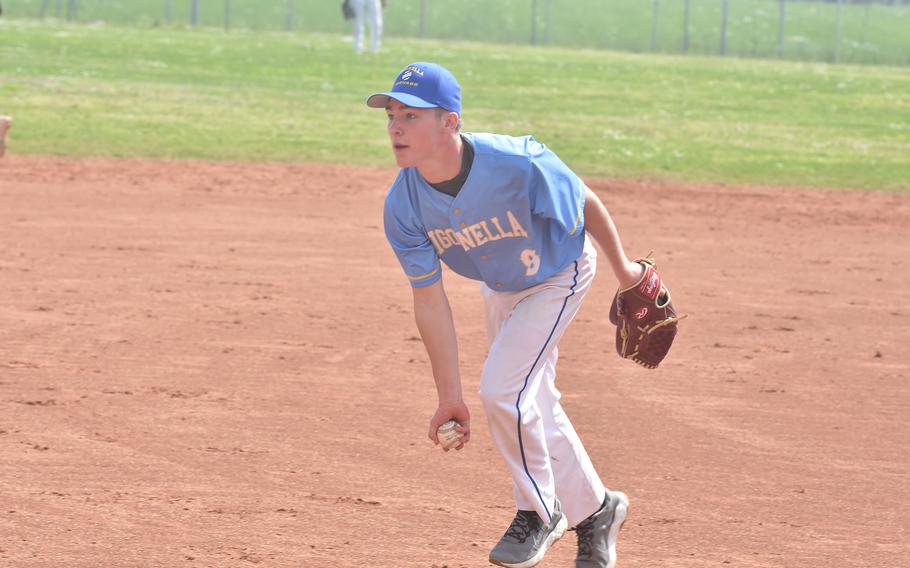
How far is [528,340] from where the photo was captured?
4.62 meters

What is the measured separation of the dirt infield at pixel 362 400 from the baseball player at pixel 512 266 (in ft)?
1.20

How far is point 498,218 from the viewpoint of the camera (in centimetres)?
446

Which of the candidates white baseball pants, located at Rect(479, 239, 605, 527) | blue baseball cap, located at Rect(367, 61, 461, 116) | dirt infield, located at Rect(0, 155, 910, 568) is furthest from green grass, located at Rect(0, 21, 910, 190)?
blue baseball cap, located at Rect(367, 61, 461, 116)

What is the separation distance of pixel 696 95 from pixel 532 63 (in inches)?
218

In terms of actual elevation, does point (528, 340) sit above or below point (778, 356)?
above

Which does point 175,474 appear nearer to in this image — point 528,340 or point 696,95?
point 528,340

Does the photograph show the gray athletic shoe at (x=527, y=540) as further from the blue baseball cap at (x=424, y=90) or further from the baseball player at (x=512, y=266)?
the blue baseball cap at (x=424, y=90)

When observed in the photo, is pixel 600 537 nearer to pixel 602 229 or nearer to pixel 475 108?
pixel 602 229

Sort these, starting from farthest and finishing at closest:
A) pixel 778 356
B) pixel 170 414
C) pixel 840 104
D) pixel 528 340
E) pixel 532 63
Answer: pixel 532 63
pixel 840 104
pixel 778 356
pixel 170 414
pixel 528 340

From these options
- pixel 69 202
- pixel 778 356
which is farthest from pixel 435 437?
pixel 69 202

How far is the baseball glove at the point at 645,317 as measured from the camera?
4898 mm

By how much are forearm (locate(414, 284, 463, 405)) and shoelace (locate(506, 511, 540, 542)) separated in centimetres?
49

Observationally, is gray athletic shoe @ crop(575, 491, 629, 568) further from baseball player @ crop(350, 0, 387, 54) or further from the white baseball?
baseball player @ crop(350, 0, 387, 54)

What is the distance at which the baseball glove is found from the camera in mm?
4898
